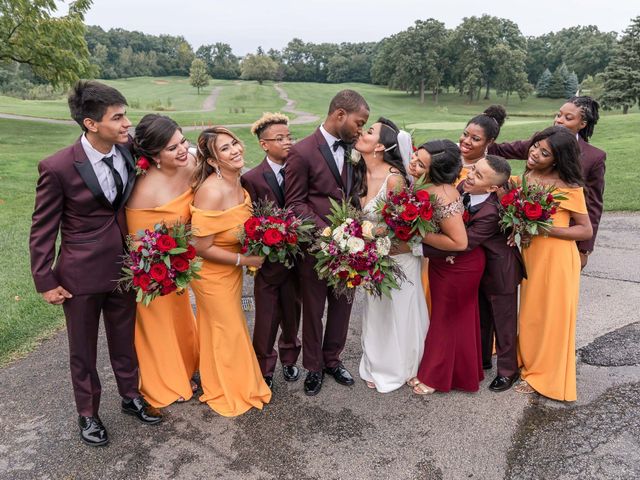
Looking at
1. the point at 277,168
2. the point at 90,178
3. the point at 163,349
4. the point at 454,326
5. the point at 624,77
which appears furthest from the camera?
the point at 624,77

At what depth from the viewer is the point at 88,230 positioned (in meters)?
3.84

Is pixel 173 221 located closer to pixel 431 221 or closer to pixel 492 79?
pixel 431 221

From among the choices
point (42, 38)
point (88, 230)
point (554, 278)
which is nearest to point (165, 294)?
point (88, 230)

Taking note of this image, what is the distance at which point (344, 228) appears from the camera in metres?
4.08

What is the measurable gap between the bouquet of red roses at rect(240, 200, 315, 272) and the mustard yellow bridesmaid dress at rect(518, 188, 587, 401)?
2.21 m

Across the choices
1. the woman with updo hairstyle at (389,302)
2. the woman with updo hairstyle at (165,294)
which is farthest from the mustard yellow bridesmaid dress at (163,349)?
the woman with updo hairstyle at (389,302)

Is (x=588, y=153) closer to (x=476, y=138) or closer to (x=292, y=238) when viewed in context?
(x=476, y=138)

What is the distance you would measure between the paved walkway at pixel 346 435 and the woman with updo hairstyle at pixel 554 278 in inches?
11.1

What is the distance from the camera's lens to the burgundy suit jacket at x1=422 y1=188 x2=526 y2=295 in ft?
14.3

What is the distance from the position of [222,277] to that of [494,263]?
2538 millimetres

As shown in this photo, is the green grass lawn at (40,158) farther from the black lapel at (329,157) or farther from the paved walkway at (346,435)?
the black lapel at (329,157)

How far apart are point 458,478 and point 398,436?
618 millimetres

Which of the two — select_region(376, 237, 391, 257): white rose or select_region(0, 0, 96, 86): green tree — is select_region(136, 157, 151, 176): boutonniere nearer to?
select_region(376, 237, 391, 257): white rose

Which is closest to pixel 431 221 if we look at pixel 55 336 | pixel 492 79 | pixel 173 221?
pixel 173 221
